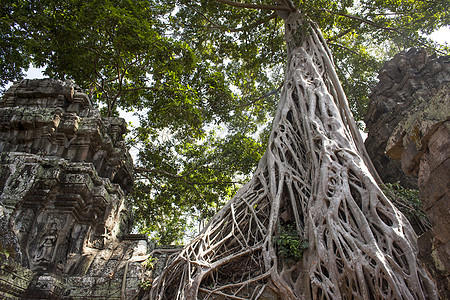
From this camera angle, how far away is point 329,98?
469 centimetres

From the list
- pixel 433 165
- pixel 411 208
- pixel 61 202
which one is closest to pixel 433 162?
pixel 433 165

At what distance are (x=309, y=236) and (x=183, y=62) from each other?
14.1 feet

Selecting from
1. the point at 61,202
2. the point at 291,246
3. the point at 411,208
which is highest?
the point at 61,202

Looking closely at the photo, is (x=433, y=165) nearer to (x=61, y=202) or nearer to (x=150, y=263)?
(x=150, y=263)

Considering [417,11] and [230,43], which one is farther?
[230,43]

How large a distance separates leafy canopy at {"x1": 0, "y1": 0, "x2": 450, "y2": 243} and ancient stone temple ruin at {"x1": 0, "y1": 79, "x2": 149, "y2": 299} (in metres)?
1.73

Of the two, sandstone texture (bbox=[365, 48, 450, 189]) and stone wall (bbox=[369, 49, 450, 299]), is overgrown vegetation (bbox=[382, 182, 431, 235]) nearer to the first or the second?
sandstone texture (bbox=[365, 48, 450, 189])

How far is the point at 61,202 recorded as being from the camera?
141 inches

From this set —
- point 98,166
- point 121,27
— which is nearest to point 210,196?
point 98,166

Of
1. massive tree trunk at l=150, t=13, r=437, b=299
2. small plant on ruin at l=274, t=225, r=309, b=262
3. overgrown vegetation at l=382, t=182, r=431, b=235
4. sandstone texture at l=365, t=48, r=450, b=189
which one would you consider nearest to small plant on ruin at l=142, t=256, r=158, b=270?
massive tree trunk at l=150, t=13, r=437, b=299

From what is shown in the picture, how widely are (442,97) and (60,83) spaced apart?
4.38 meters

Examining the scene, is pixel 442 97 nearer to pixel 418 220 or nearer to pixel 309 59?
pixel 418 220

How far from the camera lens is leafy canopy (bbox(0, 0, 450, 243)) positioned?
221 inches

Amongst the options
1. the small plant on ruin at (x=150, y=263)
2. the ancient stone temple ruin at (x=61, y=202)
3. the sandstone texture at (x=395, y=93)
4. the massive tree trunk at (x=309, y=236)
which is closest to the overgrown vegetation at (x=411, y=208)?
the massive tree trunk at (x=309, y=236)
